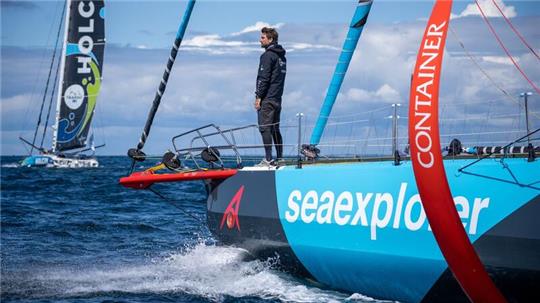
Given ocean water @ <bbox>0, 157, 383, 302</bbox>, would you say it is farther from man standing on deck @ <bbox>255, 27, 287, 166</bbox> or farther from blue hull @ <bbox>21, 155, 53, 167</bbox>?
blue hull @ <bbox>21, 155, 53, 167</bbox>

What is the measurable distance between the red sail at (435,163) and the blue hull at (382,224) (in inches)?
17.4

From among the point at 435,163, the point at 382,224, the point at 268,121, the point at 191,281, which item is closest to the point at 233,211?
the point at 191,281

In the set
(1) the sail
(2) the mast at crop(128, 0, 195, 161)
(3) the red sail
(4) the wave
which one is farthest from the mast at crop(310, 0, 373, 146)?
(1) the sail

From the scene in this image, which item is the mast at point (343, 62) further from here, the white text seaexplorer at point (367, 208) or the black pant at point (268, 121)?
the white text seaexplorer at point (367, 208)

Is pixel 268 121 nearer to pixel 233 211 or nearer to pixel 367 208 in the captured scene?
pixel 233 211

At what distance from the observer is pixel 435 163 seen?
18.2 feet

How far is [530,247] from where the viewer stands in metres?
5.84

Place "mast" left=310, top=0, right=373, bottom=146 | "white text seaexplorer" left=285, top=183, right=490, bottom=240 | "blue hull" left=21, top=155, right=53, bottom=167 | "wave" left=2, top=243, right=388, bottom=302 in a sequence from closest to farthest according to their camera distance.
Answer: "white text seaexplorer" left=285, top=183, right=490, bottom=240 < "wave" left=2, top=243, right=388, bottom=302 < "mast" left=310, top=0, right=373, bottom=146 < "blue hull" left=21, top=155, right=53, bottom=167

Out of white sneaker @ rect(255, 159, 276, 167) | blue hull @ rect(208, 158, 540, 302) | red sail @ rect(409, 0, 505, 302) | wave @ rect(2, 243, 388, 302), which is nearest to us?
red sail @ rect(409, 0, 505, 302)

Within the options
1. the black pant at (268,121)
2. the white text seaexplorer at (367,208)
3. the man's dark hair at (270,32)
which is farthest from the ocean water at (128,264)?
the man's dark hair at (270,32)

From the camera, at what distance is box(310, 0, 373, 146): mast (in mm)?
9453

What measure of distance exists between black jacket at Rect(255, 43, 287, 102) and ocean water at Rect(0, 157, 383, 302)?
1.84 m

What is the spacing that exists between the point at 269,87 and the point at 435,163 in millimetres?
3676

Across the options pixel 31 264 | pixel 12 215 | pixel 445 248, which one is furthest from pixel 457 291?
pixel 12 215
